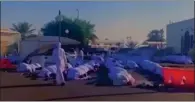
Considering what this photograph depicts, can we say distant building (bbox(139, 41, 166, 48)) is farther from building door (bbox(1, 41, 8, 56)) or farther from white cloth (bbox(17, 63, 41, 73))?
building door (bbox(1, 41, 8, 56))

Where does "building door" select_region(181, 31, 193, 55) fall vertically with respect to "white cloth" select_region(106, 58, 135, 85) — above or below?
above

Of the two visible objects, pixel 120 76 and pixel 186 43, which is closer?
pixel 186 43

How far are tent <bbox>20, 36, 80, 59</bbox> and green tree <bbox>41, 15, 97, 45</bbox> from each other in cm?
6

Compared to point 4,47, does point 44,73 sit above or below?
below

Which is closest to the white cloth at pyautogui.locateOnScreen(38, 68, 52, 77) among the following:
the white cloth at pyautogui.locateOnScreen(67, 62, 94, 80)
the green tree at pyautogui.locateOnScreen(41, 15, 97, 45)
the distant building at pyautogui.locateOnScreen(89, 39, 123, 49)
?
the white cloth at pyautogui.locateOnScreen(67, 62, 94, 80)

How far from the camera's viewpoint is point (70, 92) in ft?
14.3

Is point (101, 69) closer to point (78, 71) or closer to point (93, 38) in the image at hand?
point (78, 71)

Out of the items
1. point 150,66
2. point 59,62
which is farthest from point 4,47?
point 150,66

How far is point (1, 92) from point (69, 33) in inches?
50.7

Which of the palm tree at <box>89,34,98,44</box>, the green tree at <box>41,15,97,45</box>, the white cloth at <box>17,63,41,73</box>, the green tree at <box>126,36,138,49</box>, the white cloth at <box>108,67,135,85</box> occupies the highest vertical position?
the green tree at <box>41,15,97,45</box>

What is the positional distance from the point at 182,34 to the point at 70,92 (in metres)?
1.79

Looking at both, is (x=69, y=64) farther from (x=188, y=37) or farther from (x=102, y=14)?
(x=188, y=37)

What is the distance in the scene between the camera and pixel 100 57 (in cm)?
436

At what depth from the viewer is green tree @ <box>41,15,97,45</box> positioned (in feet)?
13.8
